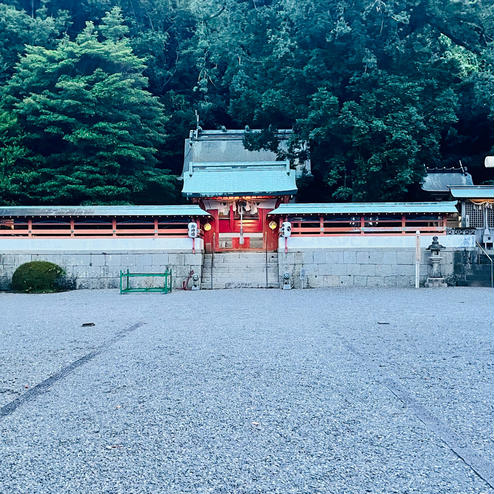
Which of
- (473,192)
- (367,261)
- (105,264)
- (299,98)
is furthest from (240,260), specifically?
(473,192)

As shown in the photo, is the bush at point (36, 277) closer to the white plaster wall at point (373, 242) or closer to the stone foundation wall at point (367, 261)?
the stone foundation wall at point (367, 261)

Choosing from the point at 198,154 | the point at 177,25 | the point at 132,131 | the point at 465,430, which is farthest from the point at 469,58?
the point at 465,430

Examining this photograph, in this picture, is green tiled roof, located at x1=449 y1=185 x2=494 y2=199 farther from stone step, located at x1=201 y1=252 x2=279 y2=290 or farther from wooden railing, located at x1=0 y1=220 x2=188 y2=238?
wooden railing, located at x1=0 y1=220 x2=188 y2=238

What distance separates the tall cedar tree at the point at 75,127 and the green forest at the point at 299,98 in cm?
7

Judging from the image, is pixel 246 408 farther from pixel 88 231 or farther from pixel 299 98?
pixel 299 98

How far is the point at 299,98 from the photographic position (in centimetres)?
2039

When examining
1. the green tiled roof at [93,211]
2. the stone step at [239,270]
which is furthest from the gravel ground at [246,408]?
the green tiled roof at [93,211]

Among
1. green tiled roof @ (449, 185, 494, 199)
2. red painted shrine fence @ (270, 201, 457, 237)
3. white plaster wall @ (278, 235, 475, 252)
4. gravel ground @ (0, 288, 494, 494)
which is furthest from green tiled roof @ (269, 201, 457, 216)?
gravel ground @ (0, 288, 494, 494)

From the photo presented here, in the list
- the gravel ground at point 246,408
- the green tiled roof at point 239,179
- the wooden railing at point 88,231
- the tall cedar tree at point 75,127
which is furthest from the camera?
the tall cedar tree at point 75,127

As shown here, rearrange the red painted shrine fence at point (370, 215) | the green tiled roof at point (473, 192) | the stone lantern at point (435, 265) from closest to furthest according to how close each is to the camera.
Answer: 1. the stone lantern at point (435, 265)
2. the red painted shrine fence at point (370, 215)
3. the green tiled roof at point (473, 192)

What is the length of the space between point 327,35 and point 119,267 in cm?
1453

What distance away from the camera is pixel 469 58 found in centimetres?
2219

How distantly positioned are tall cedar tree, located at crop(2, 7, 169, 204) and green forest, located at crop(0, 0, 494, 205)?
2.6 inches

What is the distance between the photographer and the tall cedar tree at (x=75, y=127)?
1778 cm
